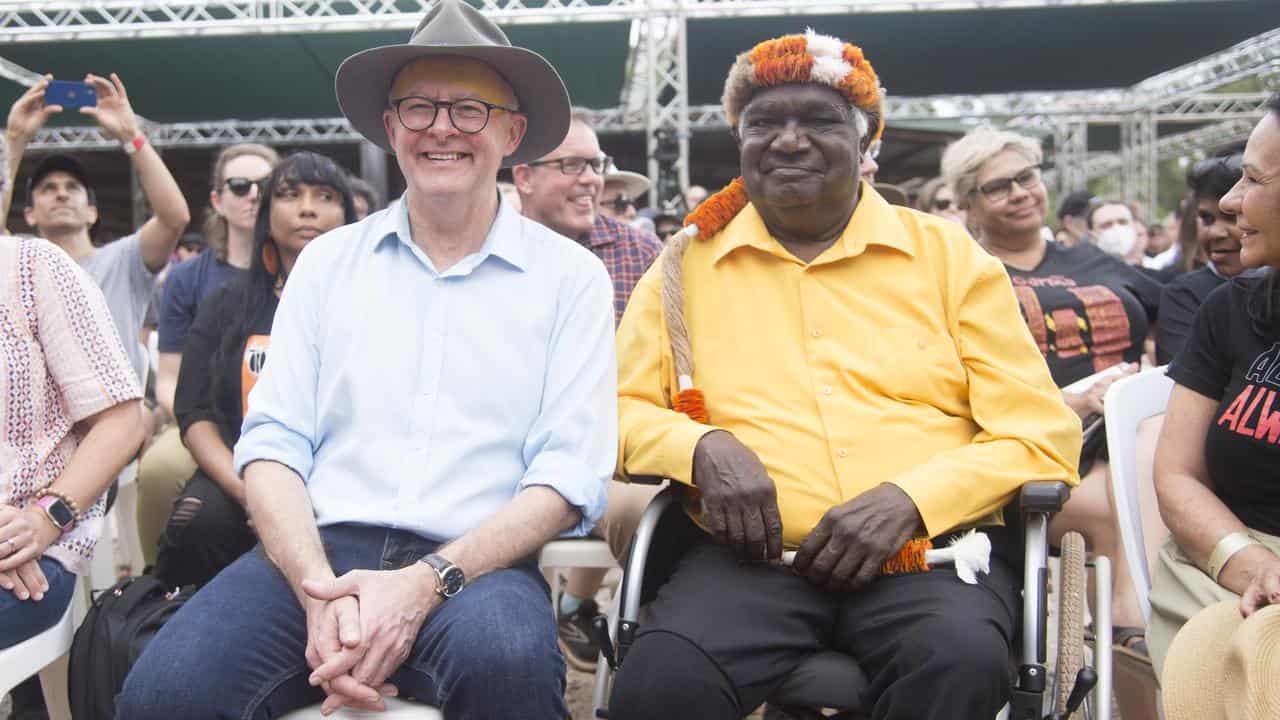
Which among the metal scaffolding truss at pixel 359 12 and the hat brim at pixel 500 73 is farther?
the metal scaffolding truss at pixel 359 12

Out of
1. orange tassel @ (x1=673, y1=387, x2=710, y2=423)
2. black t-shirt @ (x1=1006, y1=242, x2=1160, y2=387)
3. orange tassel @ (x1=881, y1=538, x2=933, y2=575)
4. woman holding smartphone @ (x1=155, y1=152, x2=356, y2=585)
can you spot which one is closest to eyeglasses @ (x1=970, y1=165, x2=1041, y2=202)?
black t-shirt @ (x1=1006, y1=242, x2=1160, y2=387)

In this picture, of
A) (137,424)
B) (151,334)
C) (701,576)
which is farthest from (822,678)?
(151,334)

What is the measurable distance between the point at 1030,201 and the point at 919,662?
238 centimetres

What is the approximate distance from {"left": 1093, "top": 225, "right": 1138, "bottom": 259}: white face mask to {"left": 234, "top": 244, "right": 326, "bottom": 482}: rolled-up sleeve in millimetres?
6919

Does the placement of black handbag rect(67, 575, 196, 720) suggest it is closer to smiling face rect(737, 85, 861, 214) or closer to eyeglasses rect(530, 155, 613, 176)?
smiling face rect(737, 85, 861, 214)

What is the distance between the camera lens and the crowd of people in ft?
6.59

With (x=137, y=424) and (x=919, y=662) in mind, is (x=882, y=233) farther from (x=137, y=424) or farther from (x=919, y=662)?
(x=137, y=424)

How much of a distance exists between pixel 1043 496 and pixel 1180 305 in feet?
5.94

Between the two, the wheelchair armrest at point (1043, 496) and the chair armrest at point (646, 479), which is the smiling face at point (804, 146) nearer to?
the chair armrest at point (646, 479)

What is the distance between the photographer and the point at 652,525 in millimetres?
2320

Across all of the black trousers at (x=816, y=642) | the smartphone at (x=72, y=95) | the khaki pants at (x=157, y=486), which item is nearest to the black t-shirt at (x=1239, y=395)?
the black trousers at (x=816, y=642)

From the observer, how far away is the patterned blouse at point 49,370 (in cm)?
244

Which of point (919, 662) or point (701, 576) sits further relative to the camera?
point (701, 576)

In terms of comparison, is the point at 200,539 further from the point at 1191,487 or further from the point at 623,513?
the point at 1191,487
